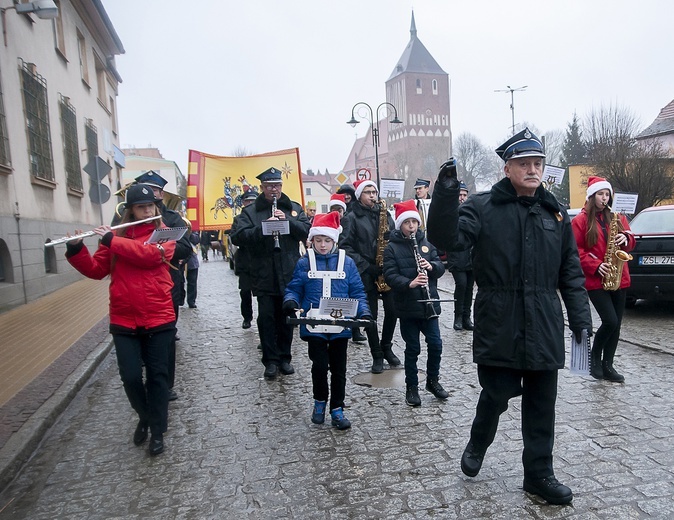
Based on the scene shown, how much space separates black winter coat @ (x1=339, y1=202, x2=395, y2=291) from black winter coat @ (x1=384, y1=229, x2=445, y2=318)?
118 cm

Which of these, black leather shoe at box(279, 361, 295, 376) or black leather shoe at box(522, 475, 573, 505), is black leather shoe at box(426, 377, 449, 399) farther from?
black leather shoe at box(522, 475, 573, 505)

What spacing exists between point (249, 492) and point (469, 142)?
330 ft

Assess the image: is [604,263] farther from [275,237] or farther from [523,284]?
[275,237]

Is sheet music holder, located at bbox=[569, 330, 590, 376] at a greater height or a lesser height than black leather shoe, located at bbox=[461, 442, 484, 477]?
greater

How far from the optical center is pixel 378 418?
198 inches

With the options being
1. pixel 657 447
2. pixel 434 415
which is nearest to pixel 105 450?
pixel 434 415

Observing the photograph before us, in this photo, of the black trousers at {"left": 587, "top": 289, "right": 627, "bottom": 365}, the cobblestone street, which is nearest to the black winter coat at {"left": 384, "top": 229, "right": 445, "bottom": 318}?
the cobblestone street

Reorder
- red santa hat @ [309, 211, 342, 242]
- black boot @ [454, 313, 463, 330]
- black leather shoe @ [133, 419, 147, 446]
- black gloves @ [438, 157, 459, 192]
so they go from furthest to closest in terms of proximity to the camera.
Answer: black boot @ [454, 313, 463, 330] → red santa hat @ [309, 211, 342, 242] → black leather shoe @ [133, 419, 147, 446] → black gloves @ [438, 157, 459, 192]

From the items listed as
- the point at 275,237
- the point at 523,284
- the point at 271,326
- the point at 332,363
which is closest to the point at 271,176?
the point at 275,237

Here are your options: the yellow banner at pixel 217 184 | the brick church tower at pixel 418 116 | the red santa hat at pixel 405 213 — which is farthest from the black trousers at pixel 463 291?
the brick church tower at pixel 418 116

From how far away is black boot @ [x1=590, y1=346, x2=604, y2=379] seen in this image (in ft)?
19.6

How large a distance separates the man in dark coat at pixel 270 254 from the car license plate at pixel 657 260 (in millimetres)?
5594

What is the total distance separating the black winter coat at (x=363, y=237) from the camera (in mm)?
6887

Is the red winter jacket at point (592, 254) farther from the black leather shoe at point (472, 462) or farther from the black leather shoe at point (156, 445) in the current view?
the black leather shoe at point (156, 445)
